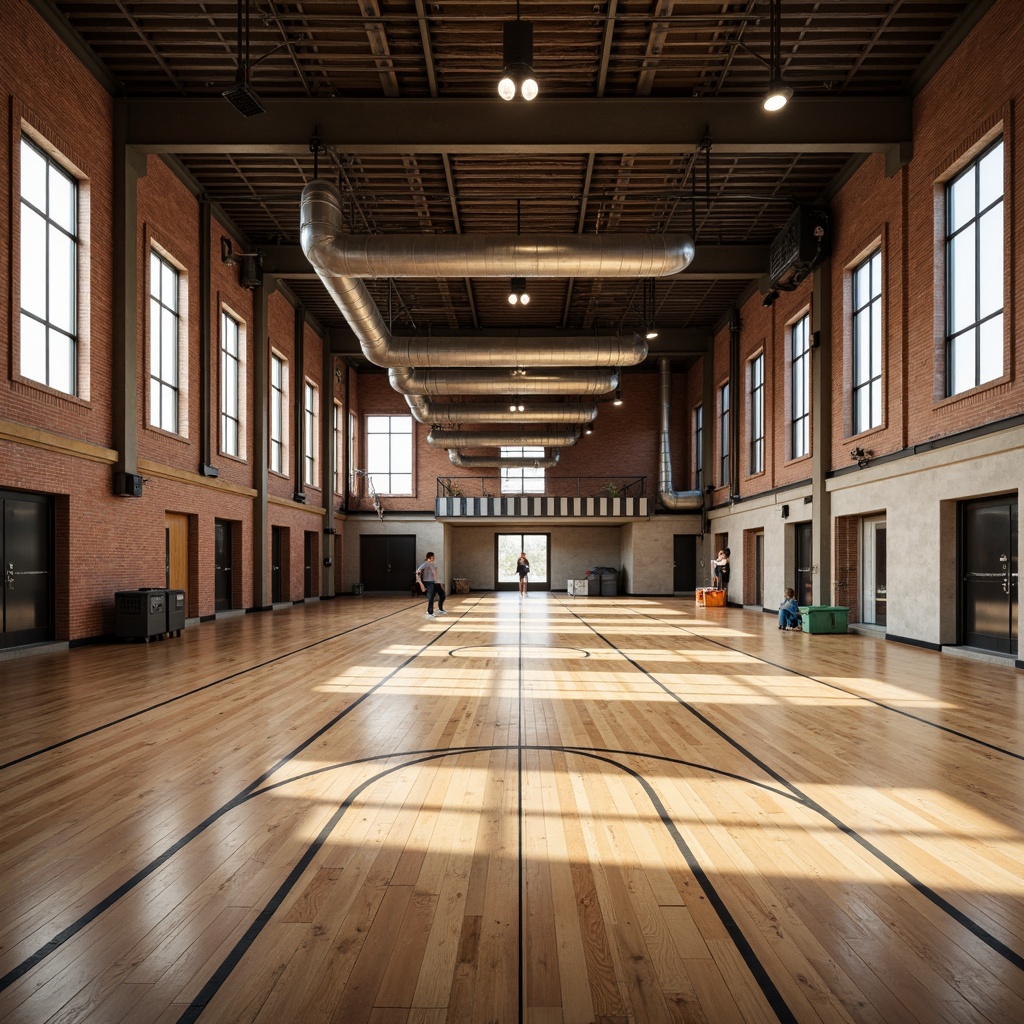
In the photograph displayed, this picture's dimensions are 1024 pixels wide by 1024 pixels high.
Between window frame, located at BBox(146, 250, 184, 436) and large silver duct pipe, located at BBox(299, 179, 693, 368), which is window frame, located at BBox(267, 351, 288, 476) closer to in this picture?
window frame, located at BBox(146, 250, 184, 436)

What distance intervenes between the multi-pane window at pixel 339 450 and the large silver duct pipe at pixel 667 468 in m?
11.6

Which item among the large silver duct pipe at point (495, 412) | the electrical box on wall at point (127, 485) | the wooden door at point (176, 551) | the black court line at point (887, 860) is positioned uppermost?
the large silver duct pipe at point (495, 412)

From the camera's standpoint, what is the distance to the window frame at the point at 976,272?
33.3ft

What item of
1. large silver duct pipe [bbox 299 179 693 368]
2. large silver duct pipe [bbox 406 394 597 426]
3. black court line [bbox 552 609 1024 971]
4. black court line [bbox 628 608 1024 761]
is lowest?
black court line [bbox 628 608 1024 761]

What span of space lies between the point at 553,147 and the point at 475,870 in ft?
37.7

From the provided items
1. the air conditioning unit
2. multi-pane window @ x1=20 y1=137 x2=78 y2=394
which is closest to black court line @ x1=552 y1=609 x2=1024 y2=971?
multi-pane window @ x1=20 y1=137 x2=78 y2=394

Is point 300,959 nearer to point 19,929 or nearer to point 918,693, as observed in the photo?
point 19,929

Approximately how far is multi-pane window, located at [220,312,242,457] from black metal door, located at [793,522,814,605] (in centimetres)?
1363

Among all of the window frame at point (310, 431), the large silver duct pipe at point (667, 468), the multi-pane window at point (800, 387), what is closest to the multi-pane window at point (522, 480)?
the large silver duct pipe at point (667, 468)

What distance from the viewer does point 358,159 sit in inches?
547

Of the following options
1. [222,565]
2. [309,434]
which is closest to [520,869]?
[222,565]

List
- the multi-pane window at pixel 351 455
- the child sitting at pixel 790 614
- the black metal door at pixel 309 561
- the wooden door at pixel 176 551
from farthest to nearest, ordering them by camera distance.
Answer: the multi-pane window at pixel 351 455 < the black metal door at pixel 309 561 < the child sitting at pixel 790 614 < the wooden door at pixel 176 551

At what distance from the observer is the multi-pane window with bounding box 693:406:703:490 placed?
26602mm

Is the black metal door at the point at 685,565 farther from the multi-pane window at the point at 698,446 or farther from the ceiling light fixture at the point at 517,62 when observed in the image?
the ceiling light fixture at the point at 517,62
